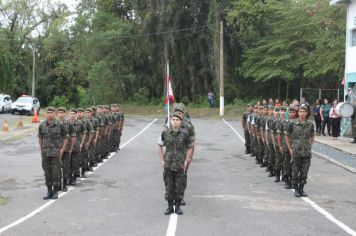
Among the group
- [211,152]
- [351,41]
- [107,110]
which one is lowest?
[211,152]

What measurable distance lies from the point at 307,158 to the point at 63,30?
54014 mm

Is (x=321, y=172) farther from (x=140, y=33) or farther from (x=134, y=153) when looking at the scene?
(x=140, y=33)

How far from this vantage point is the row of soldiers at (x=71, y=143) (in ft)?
33.5

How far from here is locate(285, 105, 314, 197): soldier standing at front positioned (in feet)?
34.3

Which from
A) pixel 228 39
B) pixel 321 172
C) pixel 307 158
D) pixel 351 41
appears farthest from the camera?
pixel 228 39

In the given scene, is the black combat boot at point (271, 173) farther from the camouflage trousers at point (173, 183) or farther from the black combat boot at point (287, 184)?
the camouflage trousers at point (173, 183)

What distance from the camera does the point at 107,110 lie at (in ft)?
53.5

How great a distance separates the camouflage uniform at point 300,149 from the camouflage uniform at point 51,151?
4597 mm

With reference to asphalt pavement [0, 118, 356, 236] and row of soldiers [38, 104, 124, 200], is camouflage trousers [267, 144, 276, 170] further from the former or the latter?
row of soldiers [38, 104, 124, 200]

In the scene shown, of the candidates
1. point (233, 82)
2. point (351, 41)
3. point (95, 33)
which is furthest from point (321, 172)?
point (95, 33)

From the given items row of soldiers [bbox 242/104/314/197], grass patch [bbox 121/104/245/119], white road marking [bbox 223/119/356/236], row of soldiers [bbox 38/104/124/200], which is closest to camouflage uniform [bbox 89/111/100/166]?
row of soldiers [bbox 38/104/124/200]

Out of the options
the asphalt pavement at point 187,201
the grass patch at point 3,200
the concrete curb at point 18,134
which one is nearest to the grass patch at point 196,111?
the concrete curb at point 18,134

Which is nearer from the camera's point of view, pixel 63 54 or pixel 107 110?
pixel 107 110

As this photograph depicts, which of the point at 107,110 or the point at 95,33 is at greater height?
the point at 95,33
